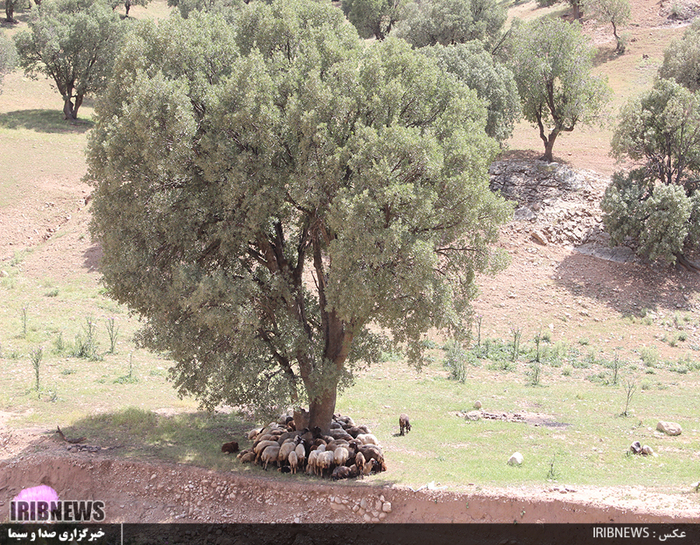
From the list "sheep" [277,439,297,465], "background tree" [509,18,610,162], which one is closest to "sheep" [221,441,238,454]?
"sheep" [277,439,297,465]

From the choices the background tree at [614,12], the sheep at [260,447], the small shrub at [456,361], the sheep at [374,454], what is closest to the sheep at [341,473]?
the sheep at [374,454]

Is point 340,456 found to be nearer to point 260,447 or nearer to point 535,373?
point 260,447

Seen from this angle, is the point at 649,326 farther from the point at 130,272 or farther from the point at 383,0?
the point at 383,0

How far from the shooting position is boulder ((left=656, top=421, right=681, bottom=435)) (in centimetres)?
1652

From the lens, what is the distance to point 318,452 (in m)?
14.4

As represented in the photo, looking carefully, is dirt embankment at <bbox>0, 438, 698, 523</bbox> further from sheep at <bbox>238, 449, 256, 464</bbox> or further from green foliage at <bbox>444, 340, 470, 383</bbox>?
green foliage at <bbox>444, 340, 470, 383</bbox>

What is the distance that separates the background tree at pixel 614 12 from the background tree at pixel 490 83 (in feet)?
98.5

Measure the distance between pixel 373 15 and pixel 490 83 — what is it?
33744mm

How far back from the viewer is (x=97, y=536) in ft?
41.8

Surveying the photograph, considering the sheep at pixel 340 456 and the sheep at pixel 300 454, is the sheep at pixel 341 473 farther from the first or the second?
the sheep at pixel 300 454

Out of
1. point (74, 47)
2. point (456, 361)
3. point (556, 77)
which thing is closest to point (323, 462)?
point (456, 361)

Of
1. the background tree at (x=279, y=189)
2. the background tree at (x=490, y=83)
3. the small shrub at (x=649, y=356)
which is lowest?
the small shrub at (x=649, y=356)

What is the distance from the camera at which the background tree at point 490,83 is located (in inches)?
1353

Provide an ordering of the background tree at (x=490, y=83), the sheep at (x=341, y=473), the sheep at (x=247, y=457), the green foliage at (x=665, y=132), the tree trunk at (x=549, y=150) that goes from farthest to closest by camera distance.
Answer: the tree trunk at (x=549, y=150) → the background tree at (x=490, y=83) → the green foliage at (x=665, y=132) → the sheep at (x=247, y=457) → the sheep at (x=341, y=473)
